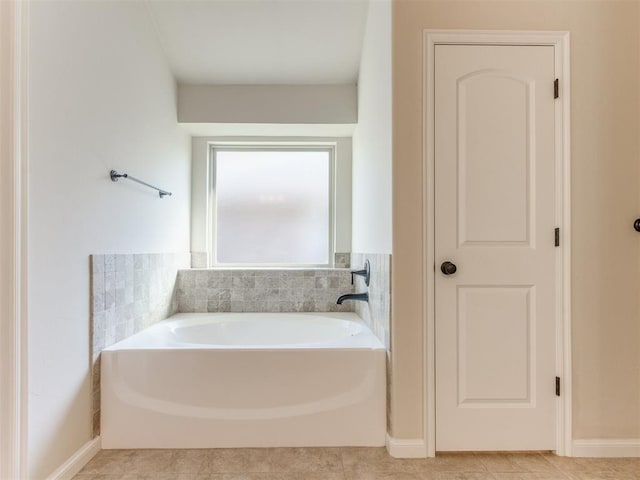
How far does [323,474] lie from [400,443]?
366 mm

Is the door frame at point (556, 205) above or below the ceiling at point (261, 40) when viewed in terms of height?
below

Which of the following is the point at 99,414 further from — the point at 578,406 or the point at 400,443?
the point at 578,406

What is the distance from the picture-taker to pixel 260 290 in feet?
9.78

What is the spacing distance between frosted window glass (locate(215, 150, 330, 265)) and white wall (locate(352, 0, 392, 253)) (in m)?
0.42

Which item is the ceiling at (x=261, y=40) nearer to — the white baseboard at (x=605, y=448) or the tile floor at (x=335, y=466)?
the tile floor at (x=335, y=466)

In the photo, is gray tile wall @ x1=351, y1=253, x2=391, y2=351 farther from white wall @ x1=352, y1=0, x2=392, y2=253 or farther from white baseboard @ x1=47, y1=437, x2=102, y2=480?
white baseboard @ x1=47, y1=437, x2=102, y2=480

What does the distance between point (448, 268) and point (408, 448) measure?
0.81 m

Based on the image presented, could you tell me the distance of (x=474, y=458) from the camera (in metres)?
1.81

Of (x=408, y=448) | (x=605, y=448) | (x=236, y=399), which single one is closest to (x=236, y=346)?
(x=236, y=399)

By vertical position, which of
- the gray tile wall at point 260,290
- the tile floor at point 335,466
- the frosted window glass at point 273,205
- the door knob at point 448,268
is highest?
the frosted window glass at point 273,205

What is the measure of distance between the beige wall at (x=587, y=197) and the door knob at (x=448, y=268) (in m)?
0.10

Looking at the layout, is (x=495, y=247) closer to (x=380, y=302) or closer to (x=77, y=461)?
(x=380, y=302)

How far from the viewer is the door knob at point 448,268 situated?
71.6 inches

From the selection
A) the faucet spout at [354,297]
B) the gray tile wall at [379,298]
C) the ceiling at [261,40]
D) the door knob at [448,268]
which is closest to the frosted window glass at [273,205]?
the ceiling at [261,40]
